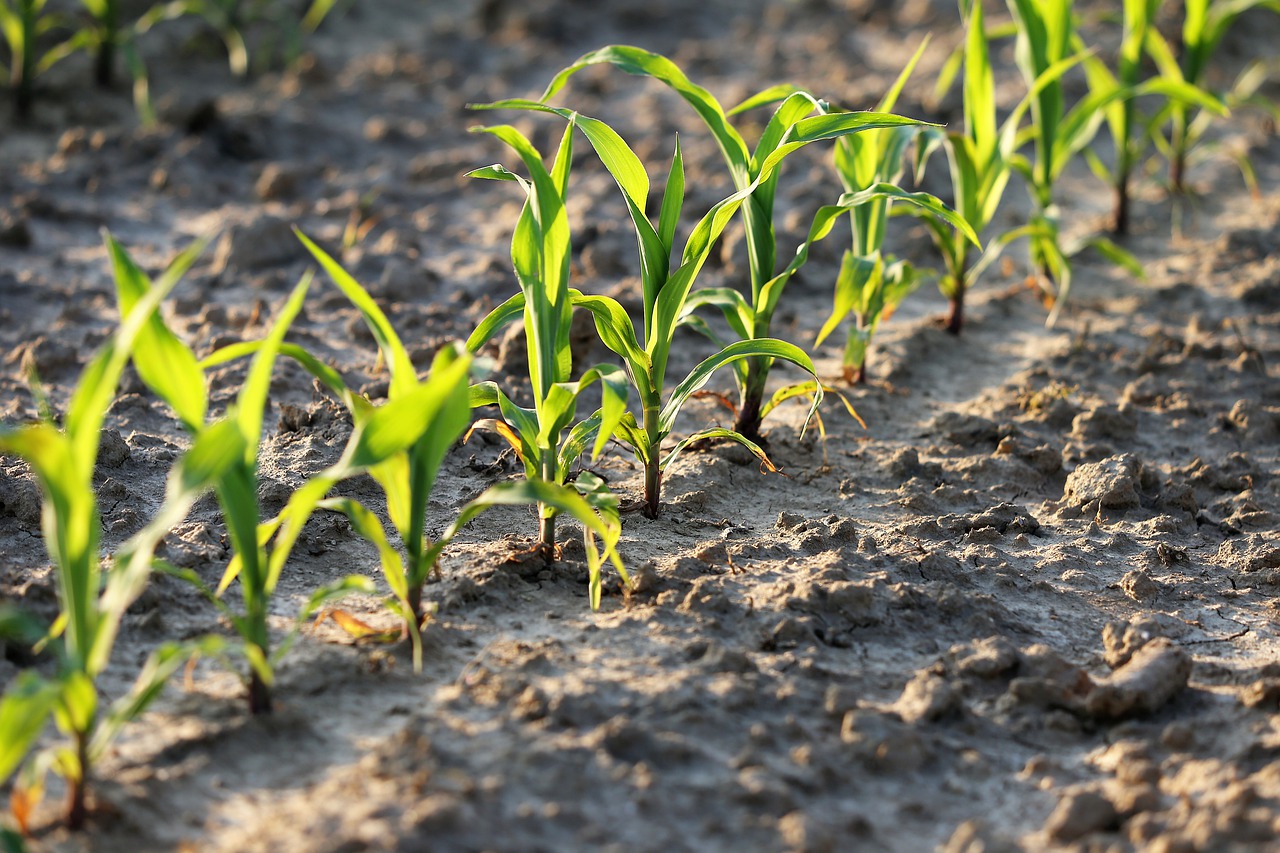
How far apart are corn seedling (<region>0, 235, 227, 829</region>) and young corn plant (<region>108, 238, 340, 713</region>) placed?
0.11 ft

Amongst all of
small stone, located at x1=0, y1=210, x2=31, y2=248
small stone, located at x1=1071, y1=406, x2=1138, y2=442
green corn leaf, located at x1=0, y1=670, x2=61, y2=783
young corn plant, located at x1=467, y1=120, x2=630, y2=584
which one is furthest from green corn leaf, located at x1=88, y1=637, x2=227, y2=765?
small stone, located at x1=0, y1=210, x2=31, y2=248

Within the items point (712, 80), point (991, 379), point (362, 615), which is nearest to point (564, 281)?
point (362, 615)

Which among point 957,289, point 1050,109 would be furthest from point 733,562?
point 1050,109

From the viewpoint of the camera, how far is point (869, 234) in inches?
128

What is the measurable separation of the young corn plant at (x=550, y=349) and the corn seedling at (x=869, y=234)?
0.80 m

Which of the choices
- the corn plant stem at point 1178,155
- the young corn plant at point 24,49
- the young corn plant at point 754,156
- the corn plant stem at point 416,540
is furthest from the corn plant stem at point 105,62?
the corn plant stem at point 1178,155

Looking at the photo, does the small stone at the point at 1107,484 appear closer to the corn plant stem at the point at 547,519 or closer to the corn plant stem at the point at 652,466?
the corn plant stem at the point at 652,466

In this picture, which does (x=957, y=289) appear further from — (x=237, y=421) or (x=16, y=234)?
(x=16, y=234)

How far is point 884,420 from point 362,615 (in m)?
1.53

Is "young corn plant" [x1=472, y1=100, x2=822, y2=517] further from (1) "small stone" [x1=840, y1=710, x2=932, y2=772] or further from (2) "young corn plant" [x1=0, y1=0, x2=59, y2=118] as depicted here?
(2) "young corn plant" [x1=0, y1=0, x2=59, y2=118]

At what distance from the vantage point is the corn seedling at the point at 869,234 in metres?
3.08

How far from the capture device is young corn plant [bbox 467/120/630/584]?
2279 mm

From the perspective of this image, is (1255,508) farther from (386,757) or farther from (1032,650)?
(386,757)

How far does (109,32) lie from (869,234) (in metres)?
3.51
